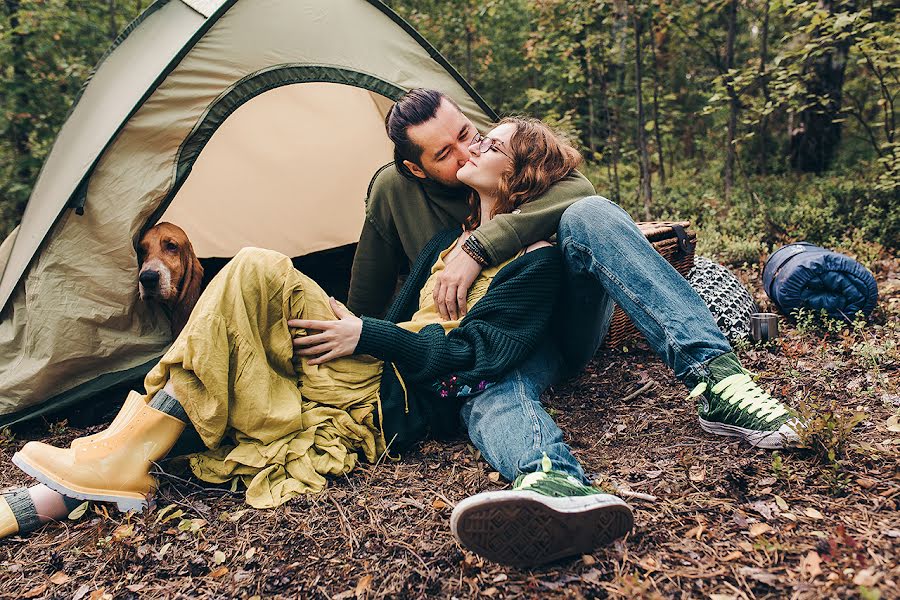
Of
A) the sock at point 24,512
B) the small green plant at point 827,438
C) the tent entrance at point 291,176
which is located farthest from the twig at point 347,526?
the tent entrance at point 291,176

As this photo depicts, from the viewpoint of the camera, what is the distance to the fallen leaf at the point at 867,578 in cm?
125

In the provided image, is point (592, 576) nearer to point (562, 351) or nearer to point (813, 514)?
point (813, 514)

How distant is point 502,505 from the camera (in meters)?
1.34

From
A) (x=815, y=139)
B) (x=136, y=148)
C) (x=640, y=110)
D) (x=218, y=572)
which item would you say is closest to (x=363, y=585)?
(x=218, y=572)

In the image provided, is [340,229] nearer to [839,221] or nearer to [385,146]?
[385,146]

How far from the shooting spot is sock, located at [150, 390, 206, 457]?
1.87 metres

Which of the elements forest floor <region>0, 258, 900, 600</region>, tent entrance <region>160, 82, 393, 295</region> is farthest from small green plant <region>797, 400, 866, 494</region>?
tent entrance <region>160, 82, 393, 295</region>

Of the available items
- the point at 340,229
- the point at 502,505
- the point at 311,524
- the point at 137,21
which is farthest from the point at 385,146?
the point at 502,505

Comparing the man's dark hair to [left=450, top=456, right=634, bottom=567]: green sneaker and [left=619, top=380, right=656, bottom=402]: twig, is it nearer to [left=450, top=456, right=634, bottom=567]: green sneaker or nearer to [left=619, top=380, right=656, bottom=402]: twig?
[left=619, top=380, right=656, bottom=402]: twig

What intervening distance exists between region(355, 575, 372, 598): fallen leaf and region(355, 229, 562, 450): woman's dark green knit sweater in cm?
59

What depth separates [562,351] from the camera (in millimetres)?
2301

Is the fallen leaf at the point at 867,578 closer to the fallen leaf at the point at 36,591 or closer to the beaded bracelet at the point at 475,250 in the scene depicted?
the beaded bracelet at the point at 475,250

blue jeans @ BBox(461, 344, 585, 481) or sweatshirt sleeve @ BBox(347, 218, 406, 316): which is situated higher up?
sweatshirt sleeve @ BBox(347, 218, 406, 316)

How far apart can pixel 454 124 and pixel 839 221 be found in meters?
3.44
